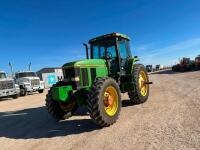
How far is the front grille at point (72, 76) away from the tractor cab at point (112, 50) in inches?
76.9

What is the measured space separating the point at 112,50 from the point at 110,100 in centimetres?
279

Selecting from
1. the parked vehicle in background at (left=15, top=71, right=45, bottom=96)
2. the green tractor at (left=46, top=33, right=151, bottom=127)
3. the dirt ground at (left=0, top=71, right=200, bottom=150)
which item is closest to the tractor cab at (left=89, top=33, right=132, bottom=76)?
the green tractor at (left=46, top=33, right=151, bottom=127)

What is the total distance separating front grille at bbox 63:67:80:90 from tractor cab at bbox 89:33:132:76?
1.95 metres

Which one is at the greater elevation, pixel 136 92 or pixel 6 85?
pixel 6 85

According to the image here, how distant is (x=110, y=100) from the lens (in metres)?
Result: 7.52

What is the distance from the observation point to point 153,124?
21.5 ft

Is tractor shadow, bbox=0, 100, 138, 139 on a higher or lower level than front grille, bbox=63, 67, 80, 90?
lower

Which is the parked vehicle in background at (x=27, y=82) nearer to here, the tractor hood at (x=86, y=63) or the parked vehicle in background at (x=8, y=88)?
the parked vehicle in background at (x=8, y=88)

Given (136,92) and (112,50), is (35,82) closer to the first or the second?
(112,50)

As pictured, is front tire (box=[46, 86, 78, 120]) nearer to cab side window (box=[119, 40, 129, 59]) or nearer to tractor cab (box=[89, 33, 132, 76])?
tractor cab (box=[89, 33, 132, 76])

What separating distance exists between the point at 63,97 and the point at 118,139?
2368 millimetres

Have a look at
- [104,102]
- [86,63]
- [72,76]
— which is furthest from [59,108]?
[104,102]

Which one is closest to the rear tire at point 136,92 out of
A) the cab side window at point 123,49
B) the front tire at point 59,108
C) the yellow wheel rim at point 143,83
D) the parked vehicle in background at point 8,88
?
the yellow wheel rim at point 143,83

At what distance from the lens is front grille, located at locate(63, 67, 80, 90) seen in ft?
25.2
